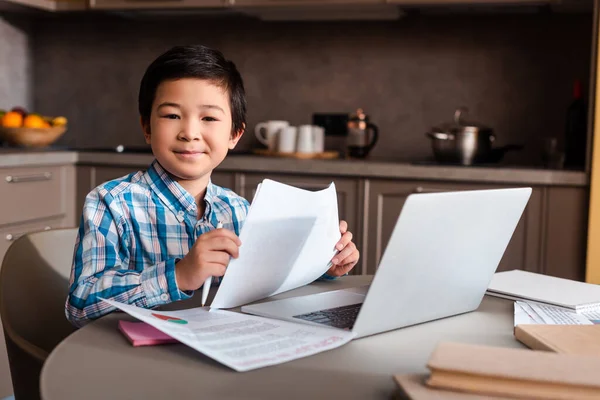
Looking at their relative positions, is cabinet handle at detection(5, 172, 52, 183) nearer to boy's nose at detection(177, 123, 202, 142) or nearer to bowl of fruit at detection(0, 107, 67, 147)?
bowl of fruit at detection(0, 107, 67, 147)

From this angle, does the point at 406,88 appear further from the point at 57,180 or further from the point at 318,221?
the point at 318,221

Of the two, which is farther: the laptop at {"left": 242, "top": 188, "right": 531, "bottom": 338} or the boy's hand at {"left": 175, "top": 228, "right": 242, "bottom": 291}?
the boy's hand at {"left": 175, "top": 228, "right": 242, "bottom": 291}

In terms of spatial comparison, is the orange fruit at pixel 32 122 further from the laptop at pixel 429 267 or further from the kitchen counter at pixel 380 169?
the laptop at pixel 429 267

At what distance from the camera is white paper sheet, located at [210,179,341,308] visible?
0.88 meters

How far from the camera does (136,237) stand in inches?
47.4

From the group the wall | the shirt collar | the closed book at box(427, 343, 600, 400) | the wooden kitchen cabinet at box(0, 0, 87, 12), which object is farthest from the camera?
the wall

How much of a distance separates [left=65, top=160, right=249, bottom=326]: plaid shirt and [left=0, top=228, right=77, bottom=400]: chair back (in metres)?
0.13

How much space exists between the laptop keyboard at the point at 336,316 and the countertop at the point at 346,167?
1719 millimetres

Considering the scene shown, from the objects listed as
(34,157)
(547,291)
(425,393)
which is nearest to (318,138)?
(34,157)

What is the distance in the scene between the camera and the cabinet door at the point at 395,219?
258 cm

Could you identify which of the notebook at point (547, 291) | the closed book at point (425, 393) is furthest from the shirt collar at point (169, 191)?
the closed book at point (425, 393)

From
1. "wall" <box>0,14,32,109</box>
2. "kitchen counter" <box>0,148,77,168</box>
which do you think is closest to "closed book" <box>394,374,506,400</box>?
"kitchen counter" <box>0,148,77,168</box>

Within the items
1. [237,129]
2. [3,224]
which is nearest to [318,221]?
[237,129]

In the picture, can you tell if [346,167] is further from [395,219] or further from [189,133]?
[189,133]
